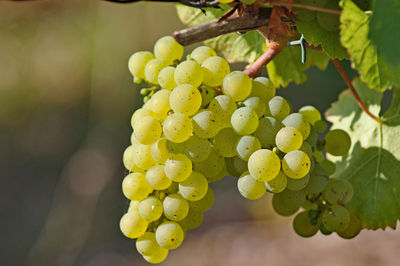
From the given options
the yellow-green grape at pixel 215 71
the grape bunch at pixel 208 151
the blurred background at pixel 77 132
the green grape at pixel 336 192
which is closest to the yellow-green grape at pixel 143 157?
the grape bunch at pixel 208 151

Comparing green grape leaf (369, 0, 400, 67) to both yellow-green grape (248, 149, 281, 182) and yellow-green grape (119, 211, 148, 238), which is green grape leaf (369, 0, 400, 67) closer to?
yellow-green grape (248, 149, 281, 182)

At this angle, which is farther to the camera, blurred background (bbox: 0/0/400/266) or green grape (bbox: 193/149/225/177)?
blurred background (bbox: 0/0/400/266)

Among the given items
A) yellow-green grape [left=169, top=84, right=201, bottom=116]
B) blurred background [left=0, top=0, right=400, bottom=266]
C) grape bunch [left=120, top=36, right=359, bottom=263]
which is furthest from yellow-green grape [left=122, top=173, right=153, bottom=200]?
blurred background [left=0, top=0, right=400, bottom=266]

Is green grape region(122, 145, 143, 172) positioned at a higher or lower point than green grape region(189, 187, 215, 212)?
higher

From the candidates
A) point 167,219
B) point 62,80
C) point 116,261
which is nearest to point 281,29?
point 167,219

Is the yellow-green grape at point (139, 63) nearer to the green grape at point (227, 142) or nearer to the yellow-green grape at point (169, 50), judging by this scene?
the yellow-green grape at point (169, 50)

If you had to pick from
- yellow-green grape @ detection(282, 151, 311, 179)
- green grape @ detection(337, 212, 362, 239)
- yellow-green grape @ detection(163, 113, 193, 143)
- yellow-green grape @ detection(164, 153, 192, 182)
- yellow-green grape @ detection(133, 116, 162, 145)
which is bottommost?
green grape @ detection(337, 212, 362, 239)

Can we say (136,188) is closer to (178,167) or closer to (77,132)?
(178,167)

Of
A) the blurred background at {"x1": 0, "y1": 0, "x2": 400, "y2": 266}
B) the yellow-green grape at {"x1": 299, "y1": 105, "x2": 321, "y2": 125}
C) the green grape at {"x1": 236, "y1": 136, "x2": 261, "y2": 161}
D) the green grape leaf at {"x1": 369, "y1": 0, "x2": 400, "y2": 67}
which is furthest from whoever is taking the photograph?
the blurred background at {"x1": 0, "y1": 0, "x2": 400, "y2": 266}

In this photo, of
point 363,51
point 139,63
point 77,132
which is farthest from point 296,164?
point 77,132
